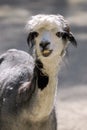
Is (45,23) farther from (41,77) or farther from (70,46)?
(70,46)

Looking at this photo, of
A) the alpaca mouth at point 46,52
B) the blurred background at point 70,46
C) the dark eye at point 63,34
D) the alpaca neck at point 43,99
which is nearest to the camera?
the alpaca mouth at point 46,52

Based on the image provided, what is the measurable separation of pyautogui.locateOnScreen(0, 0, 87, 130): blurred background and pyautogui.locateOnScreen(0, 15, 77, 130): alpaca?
153 mm

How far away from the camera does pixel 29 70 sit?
12.0ft

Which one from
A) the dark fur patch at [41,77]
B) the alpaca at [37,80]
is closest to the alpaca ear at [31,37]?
the alpaca at [37,80]

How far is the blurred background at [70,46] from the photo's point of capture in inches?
223

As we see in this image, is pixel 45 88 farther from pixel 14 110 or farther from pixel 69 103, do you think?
pixel 69 103

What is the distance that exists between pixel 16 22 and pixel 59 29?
590cm

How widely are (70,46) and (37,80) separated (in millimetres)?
3884

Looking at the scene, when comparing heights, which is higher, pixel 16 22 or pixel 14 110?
pixel 14 110

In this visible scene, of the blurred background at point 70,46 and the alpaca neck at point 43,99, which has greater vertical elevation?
the alpaca neck at point 43,99

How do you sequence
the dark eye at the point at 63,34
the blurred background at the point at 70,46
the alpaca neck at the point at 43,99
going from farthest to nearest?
the blurred background at the point at 70,46 → the alpaca neck at the point at 43,99 → the dark eye at the point at 63,34

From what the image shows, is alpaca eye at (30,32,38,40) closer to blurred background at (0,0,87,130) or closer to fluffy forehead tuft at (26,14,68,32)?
fluffy forehead tuft at (26,14,68,32)

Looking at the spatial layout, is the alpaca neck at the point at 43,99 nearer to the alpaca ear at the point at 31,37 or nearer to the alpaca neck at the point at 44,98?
the alpaca neck at the point at 44,98

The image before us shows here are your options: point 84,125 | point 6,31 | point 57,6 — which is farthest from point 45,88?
point 57,6
